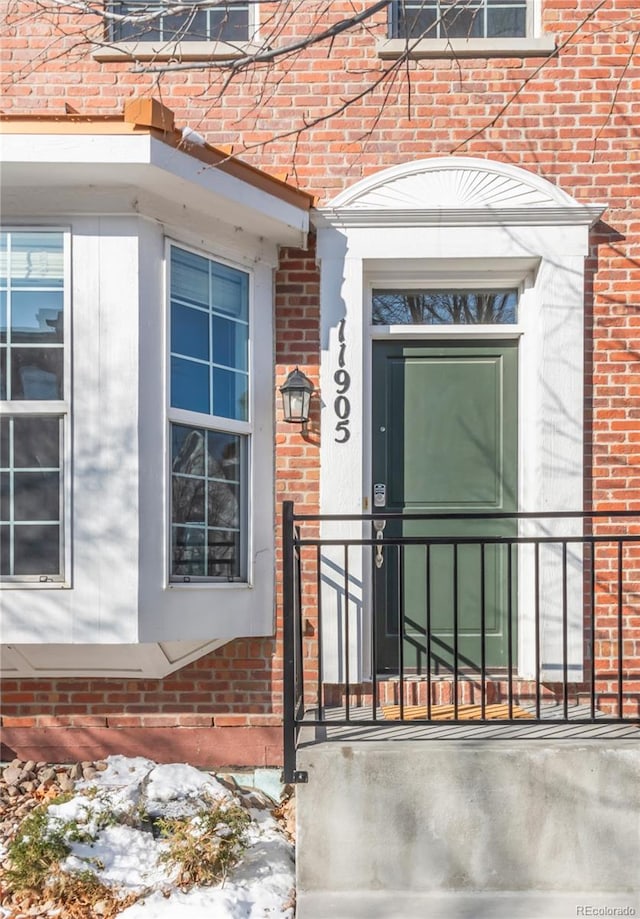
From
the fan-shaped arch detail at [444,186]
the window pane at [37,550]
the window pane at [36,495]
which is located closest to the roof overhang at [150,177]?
the fan-shaped arch detail at [444,186]

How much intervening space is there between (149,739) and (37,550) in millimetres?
1224

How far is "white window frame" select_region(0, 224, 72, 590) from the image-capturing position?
3.64 metres

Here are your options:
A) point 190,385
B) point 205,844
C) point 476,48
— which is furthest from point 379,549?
point 476,48

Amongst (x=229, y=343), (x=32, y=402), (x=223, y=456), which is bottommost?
(x=223, y=456)

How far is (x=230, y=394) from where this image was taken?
163 inches

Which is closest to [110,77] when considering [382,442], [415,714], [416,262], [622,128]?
[416,262]

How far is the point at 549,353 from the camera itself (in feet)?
13.7

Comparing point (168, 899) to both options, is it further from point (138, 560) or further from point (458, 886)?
point (138, 560)

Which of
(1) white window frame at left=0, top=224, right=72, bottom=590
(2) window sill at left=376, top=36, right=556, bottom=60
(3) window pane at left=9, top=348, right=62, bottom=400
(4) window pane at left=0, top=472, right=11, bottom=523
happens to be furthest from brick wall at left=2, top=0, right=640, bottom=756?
(3) window pane at left=9, top=348, right=62, bottom=400

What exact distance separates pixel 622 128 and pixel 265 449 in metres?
2.60

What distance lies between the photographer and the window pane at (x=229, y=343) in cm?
409

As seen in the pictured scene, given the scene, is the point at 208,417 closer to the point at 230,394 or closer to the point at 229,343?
the point at 230,394

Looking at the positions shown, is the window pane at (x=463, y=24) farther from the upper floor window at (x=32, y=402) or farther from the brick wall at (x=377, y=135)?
the upper floor window at (x=32, y=402)

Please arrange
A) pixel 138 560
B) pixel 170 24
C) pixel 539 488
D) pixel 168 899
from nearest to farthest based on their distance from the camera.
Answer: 1. pixel 168 899
2. pixel 138 560
3. pixel 539 488
4. pixel 170 24
